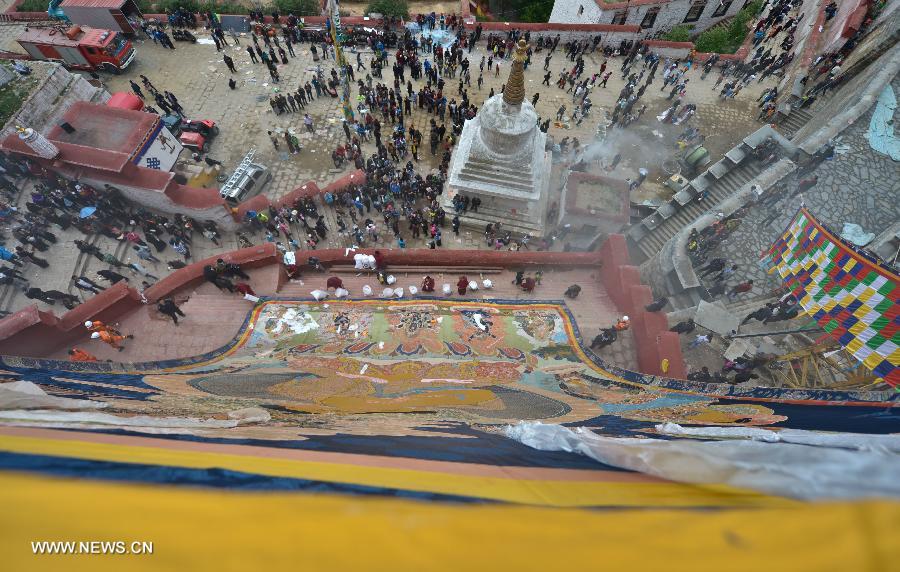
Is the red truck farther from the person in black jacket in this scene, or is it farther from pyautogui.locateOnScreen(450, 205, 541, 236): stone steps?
pyautogui.locateOnScreen(450, 205, 541, 236): stone steps

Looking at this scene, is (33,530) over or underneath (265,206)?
underneath

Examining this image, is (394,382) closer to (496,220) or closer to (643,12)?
(496,220)

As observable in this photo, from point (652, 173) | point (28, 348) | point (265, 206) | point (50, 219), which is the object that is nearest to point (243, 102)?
point (265, 206)

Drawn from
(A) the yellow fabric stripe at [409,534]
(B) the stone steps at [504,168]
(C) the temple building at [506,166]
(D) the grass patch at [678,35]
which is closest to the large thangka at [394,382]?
(A) the yellow fabric stripe at [409,534]

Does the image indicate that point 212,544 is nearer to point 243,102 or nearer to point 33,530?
point 33,530

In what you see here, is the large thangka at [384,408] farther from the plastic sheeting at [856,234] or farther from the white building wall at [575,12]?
the white building wall at [575,12]
